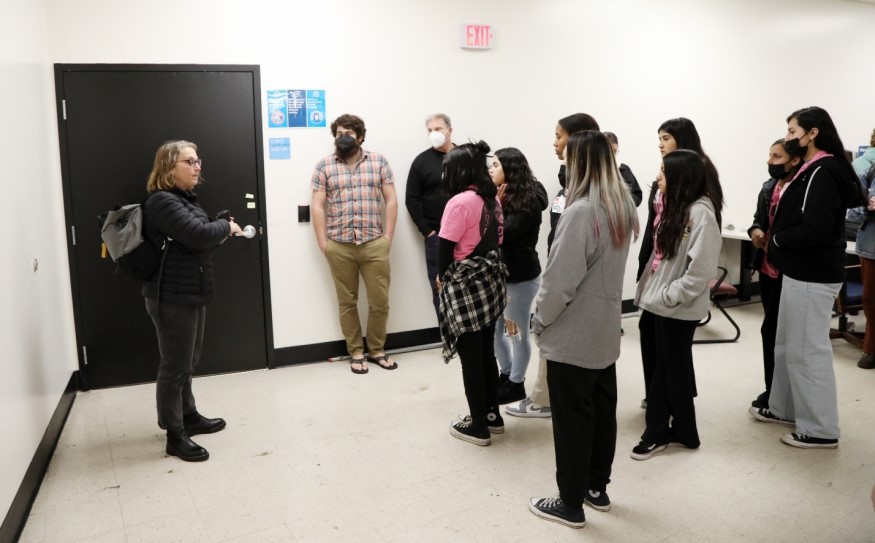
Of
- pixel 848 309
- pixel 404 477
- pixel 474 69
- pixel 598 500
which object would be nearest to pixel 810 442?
pixel 598 500

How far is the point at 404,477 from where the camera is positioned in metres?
2.98

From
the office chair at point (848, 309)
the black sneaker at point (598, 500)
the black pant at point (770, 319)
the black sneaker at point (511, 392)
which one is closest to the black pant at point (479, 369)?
the black sneaker at point (511, 392)

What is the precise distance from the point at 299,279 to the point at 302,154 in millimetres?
851

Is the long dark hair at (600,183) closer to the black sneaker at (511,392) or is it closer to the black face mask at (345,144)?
the black sneaker at (511,392)

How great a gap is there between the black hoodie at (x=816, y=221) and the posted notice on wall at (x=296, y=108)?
9.42 feet

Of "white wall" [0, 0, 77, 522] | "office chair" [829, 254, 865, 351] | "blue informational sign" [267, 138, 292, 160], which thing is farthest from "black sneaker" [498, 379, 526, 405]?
"office chair" [829, 254, 865, 351]

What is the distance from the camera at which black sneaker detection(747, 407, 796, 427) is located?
138 inches

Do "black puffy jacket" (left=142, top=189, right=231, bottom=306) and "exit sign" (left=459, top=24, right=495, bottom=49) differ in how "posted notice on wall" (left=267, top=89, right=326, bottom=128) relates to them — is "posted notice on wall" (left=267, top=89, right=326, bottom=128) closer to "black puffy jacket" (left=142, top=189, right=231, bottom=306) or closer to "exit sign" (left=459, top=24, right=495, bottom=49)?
"exit sign" (left=459, top=24, right=495, bottom=49)

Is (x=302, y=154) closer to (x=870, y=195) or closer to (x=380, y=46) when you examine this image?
(x=380, y=46)

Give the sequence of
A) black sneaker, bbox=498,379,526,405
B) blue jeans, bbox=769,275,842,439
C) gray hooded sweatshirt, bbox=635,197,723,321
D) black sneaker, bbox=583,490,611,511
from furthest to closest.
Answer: black sneaker, bbox=498,379,526,405, blue jeans, bbox=769,275,842,439, gray hooded sweatshirt, bbox=635,197,723,321, black sneaker, bbox=583,490,611,511

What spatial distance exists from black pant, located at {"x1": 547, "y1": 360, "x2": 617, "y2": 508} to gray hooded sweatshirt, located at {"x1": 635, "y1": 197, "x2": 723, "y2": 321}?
60cm

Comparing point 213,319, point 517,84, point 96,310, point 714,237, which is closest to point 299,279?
point 213,319

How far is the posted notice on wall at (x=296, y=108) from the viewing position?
4352 mm

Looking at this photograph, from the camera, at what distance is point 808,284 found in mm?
3082
